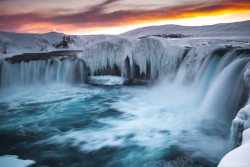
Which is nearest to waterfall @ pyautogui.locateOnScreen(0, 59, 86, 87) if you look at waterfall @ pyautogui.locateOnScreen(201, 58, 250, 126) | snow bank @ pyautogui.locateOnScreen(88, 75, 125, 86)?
snow bank @ pyautogui.locateOnScreen(88, 75, 125, 86)

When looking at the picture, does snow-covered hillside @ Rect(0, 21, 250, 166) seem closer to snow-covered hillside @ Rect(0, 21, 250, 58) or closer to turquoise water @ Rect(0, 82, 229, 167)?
turquoise water @ Rect(0, 82, 229, 167)

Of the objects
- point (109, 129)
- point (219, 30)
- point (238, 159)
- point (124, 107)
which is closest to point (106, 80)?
point (124, 107)

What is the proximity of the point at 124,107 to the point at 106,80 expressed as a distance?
396 centimetres

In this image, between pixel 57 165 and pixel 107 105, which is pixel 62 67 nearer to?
pixel 107 105

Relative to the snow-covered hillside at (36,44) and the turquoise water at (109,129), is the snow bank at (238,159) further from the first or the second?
the snow-covered hillside at (36,44)

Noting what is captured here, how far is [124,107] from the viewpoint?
30.8ft

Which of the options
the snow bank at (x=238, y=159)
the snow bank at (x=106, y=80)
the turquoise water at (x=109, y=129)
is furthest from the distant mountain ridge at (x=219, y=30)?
the snow bank at (x=238, y=159)

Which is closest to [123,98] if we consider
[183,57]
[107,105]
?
[107,105]

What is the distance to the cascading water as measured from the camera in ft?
18.4

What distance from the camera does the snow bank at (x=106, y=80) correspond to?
12.8m

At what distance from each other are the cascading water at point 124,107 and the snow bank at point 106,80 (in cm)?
32

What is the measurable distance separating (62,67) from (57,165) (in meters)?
9.26

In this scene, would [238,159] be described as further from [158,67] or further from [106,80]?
[106,80]

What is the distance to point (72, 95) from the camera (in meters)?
11.5
